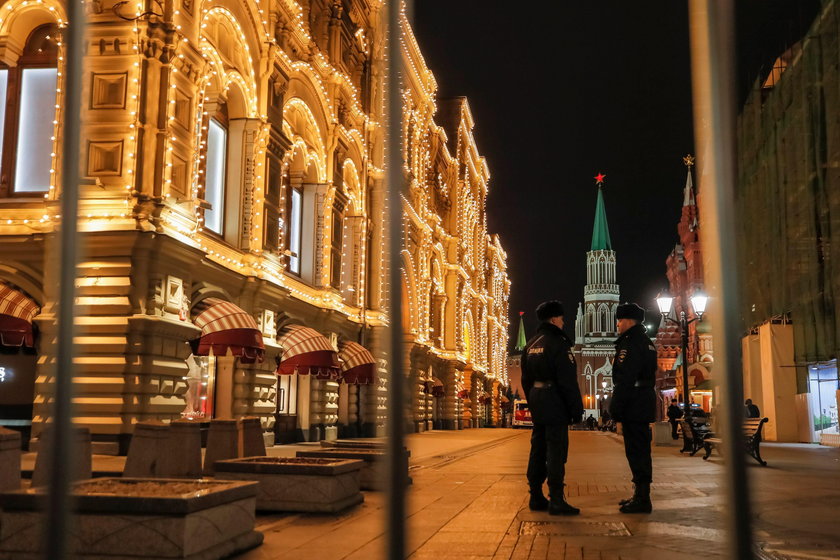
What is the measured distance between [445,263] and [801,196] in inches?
984

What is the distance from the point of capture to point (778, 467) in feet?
54.9

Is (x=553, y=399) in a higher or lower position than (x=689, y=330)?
lower

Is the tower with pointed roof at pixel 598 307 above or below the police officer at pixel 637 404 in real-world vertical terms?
above

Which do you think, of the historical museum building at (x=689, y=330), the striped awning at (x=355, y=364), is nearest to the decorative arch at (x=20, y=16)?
the striped awning at (x=355, y=364)

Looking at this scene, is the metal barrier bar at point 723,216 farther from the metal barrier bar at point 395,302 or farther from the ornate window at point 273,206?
the ornate window at point 273,206

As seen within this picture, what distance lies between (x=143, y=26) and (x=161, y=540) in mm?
14783

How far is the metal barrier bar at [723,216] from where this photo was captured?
2676 millimetres

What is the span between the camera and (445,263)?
53.7 meters

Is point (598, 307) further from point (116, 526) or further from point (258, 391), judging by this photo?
point (116, 526)

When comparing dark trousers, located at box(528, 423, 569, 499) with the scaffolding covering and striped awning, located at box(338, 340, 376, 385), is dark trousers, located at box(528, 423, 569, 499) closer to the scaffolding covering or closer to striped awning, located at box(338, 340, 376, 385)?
the scaffolding covering

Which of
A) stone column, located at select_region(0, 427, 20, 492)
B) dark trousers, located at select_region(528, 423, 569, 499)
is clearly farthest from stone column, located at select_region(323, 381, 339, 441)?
dark trousers, located at select_region(528, 423, 569, 499)

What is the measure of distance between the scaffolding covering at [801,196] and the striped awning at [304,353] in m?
12.4

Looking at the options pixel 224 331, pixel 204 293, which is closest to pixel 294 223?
pixel 204 293

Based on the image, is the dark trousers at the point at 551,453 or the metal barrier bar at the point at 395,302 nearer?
the metal barrier bar at the point at 395,302
